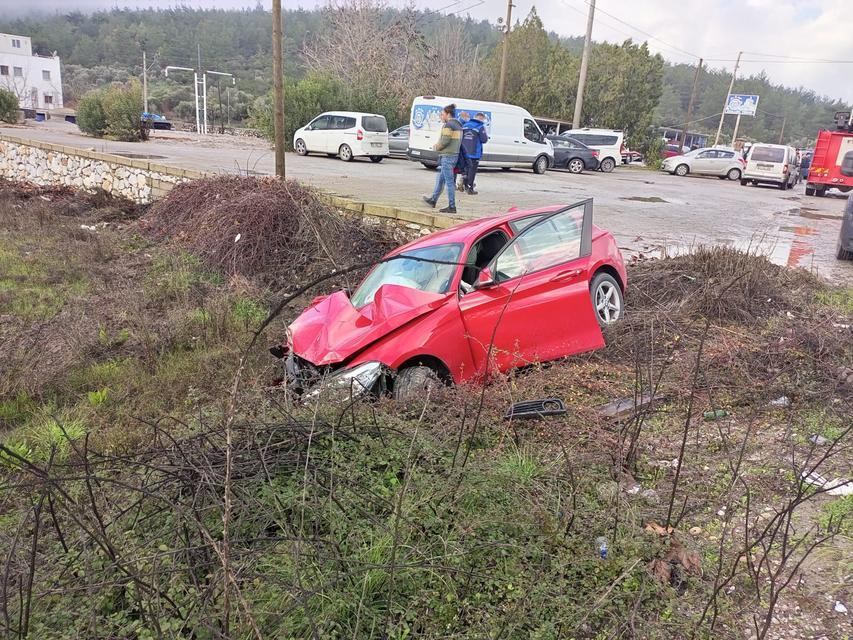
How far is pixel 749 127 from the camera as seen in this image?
303 ft

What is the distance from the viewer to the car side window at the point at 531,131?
70.3ft

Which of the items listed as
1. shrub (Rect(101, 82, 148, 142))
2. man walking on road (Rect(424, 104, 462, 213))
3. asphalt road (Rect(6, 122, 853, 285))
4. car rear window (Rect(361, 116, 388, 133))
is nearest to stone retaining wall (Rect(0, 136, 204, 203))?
asphalt road (Rect(6, 122, 853, 285))

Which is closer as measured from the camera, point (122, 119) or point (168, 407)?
point (168, 407)

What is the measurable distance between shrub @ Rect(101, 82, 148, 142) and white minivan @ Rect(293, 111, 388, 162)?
7898 mm

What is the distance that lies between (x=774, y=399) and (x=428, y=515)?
10.4 feet

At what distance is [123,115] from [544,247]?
80.1 feet

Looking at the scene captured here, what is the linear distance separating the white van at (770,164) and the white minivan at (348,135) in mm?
16303

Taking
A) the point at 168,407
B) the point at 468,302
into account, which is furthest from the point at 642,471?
the point at 168,407

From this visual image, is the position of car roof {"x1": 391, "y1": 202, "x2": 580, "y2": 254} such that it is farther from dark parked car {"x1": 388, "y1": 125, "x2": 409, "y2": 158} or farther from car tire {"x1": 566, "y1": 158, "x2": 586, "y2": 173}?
car tire {"x1": 566, "y1": 158, "x2": 586, "y2": 173}

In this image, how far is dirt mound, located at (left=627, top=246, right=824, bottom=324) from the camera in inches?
250

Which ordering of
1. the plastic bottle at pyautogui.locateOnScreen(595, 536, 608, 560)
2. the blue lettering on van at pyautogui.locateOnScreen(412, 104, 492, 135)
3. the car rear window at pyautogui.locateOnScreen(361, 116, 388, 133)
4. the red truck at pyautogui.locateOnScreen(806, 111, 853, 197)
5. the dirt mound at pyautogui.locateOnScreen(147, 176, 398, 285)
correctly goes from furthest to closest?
the red truck at pyautogui.locateOnScreen(806, 111, 853, 197)
the car rear window at pyautogui.locateOnScreen(361, 116, 388, 133)
the blue lettering on van at pyautogui.locateOnScreen(412, 104, 492, 135)
the dirt mound at pyautogui.locateOnScreen(147, 176, 398, 285)
the plastic bottle at pyautogui.locateOnScreen(595, 536, 608, 560)

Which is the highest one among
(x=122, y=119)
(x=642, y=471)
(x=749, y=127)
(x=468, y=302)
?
(x=749, y=127)

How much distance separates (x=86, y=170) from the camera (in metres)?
15.7

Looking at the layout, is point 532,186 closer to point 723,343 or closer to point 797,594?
point 723,343
